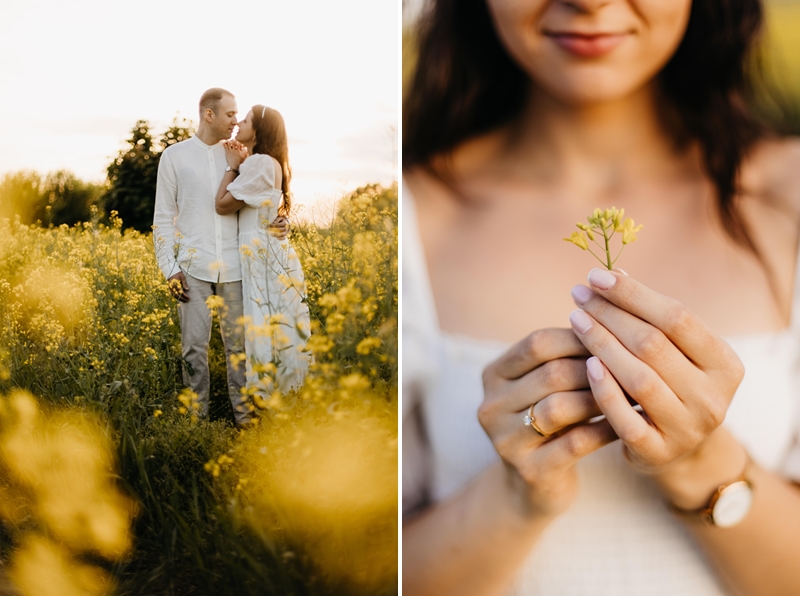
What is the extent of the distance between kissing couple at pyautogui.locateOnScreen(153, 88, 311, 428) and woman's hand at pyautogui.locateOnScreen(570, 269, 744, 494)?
0.89 m

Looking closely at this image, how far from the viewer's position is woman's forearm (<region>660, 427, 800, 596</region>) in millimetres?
1651

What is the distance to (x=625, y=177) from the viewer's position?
1900 mm

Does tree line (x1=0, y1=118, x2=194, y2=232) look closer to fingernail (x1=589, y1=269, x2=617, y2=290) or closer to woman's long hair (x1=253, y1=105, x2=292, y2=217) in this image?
woman's long hair (x1=253, y1=105, x2=292, y2=217)

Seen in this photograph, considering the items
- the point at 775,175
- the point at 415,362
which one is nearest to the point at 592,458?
the point at 415,362

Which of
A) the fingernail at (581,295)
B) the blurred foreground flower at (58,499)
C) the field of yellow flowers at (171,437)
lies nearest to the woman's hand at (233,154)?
the field of yellow flowers at (171,437)

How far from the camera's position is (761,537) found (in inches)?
65.9

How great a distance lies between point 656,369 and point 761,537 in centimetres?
55

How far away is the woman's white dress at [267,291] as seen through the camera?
6.57ft

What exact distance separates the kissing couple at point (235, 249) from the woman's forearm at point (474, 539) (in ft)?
1.80

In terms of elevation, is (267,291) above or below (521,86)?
below

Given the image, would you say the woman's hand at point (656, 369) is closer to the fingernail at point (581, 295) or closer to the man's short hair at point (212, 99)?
the fingernail at point (581, 295)

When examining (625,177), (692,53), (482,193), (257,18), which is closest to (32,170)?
(257,18)

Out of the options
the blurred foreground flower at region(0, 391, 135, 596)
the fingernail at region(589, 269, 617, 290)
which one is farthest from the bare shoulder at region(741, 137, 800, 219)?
the blurred foreground flower at region(0, 391, 135, 596)

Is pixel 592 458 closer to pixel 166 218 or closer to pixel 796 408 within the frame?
pixel 796 408
